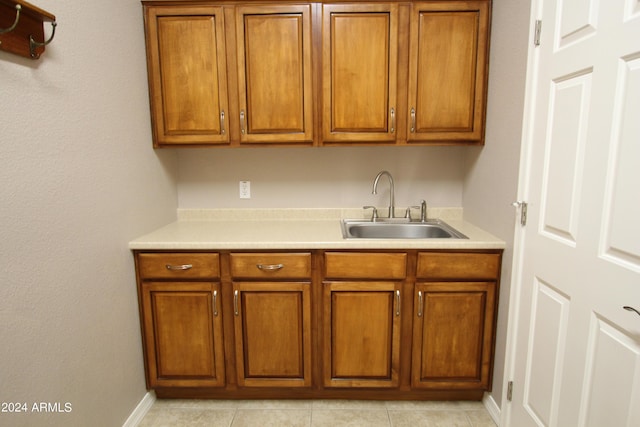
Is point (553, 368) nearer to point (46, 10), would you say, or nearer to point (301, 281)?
point (301, 281)

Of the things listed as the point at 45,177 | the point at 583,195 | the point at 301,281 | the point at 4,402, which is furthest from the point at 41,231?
the point at 583,195

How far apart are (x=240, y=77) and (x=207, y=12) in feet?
1.18

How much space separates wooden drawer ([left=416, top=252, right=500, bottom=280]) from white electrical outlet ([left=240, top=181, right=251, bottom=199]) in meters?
1.16

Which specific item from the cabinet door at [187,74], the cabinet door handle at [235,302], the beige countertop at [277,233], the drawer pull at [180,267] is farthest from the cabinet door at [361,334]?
the cabinet door at [187,74]

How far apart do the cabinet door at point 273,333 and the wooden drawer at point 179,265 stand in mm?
171

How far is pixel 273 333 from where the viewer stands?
169 centimetres

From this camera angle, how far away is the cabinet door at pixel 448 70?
1.69m

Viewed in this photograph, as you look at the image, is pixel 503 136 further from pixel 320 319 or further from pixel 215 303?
pixel 215 303

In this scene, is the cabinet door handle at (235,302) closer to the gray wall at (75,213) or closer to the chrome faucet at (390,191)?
the gray wall at (75,213)

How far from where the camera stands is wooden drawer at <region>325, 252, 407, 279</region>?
5.34 ft

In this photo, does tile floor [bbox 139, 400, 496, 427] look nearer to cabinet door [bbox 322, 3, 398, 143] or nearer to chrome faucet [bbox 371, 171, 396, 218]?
chrome faucet [bbox 371, 171, 396, 218]

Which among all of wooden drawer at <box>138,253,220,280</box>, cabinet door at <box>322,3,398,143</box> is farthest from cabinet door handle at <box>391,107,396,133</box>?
wooden drawer at <box>138,253,220,280</box>

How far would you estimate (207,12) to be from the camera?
1.71 meters

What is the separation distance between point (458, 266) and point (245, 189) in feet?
4.49
